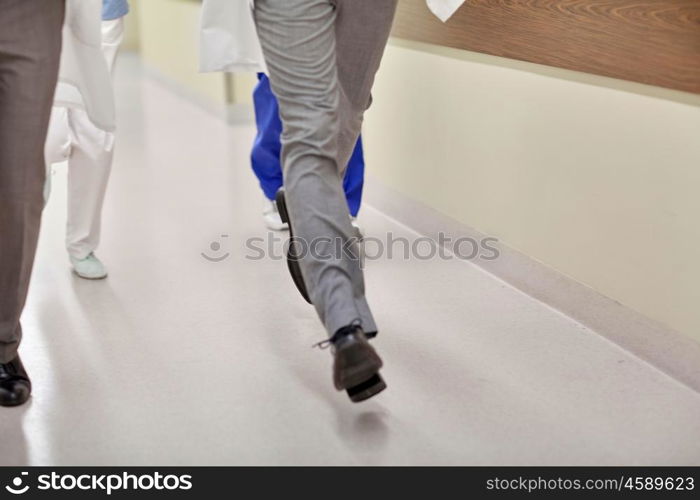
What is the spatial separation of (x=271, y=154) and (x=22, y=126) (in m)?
1.17

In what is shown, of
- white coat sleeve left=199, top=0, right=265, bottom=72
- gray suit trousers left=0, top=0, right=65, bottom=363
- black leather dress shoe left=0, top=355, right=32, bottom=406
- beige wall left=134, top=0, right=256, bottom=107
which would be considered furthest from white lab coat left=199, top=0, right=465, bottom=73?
beige wall left=134, top=0, right=256, bottom=107

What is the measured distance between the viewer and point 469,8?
7.81 feet

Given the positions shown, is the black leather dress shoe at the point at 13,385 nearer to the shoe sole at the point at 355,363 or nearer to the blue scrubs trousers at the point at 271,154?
the shoe sole at the point at 355,363

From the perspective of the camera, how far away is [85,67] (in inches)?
76.2

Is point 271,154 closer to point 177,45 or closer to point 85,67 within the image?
point 85,67

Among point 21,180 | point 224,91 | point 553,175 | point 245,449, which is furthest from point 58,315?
point 224,91

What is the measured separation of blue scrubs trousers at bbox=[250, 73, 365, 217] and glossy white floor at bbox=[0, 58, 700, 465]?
0.65 feet

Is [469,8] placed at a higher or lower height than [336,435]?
higher

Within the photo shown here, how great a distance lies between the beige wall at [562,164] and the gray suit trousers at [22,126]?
113 centimetres

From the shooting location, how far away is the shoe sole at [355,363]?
1594 millimetres

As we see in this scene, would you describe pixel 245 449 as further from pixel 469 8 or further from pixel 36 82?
pixel 469 8

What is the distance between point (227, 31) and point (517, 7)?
0.68 metres

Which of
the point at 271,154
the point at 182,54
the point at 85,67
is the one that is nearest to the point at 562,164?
the point at 271,154

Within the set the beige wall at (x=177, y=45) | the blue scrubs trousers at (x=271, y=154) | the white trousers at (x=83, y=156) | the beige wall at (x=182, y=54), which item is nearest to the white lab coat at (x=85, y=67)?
the white trousers at (x=83, y=156)
